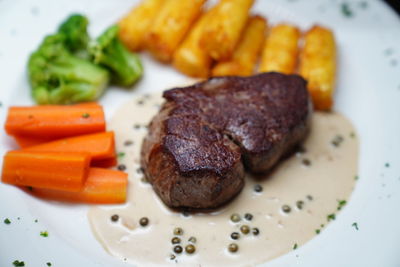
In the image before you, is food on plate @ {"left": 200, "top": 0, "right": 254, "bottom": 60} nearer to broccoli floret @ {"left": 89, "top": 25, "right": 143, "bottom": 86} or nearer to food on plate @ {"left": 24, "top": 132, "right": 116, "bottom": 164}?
broccoli floret @ {"left": 89, "top": 25, "right": 143, "bottom": 86}

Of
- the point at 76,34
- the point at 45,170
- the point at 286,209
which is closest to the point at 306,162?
the point at 286,209

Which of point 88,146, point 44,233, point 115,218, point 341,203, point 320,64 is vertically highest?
point 88,146

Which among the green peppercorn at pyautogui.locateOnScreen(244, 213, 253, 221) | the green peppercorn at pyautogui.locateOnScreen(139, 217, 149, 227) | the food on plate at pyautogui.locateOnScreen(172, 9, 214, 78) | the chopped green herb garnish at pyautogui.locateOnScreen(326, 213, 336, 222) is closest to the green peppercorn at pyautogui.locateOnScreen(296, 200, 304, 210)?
the chopped green herb garnish at pyautogui.locateOnScreen(326, 213, 336, 222)

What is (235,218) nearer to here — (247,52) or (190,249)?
(190,249)

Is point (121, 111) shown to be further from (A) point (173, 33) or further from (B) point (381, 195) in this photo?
(B) point (381, 195)

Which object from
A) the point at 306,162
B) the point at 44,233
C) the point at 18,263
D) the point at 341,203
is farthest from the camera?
the point at 306,162

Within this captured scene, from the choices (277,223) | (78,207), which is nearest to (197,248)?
(277,223)

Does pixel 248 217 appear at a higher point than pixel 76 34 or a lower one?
lower
